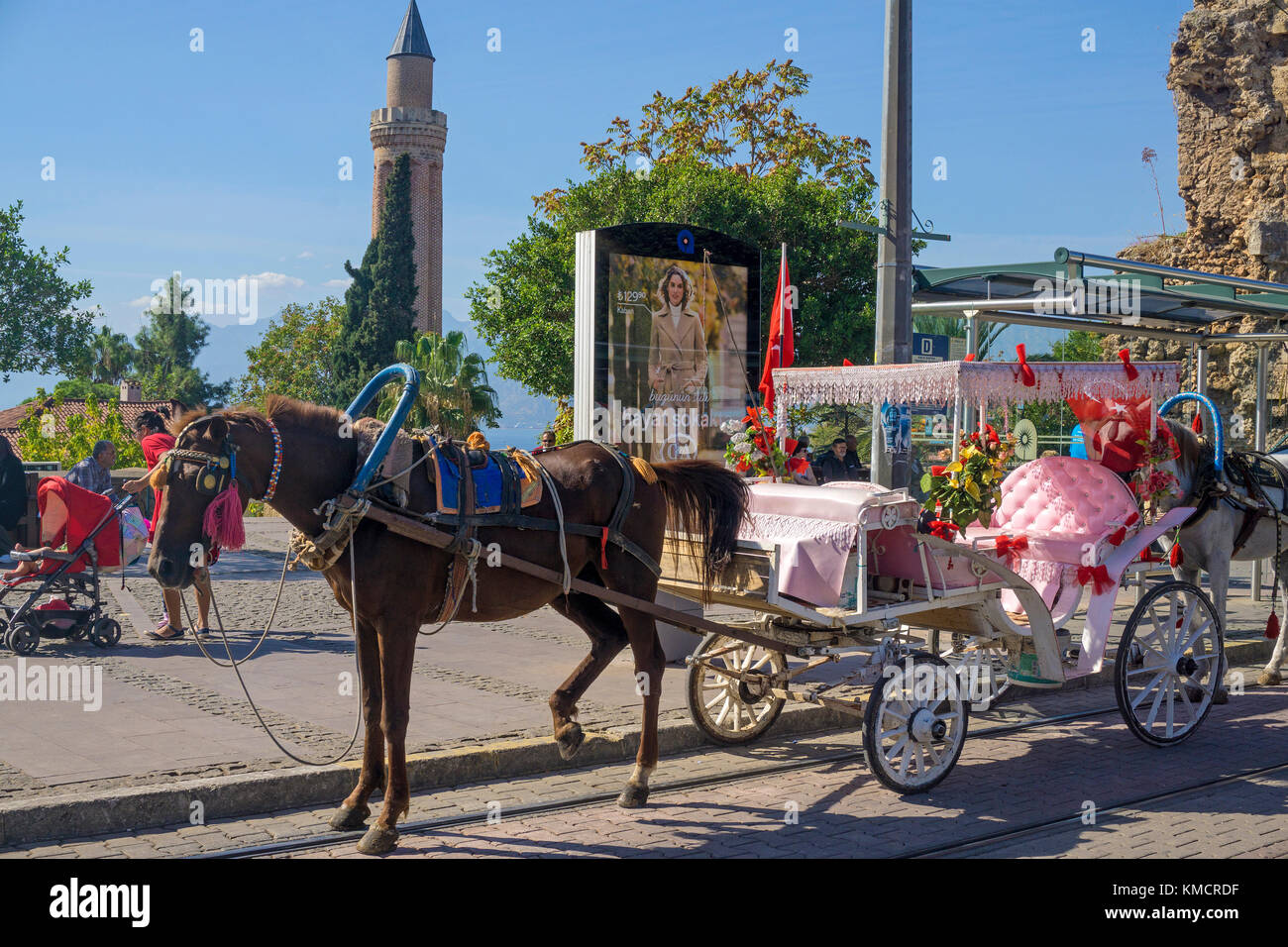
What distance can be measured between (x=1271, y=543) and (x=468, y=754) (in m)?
7.24

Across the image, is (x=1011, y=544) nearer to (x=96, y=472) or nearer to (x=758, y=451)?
(x=758, y=451)

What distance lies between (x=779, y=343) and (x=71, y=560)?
632cm

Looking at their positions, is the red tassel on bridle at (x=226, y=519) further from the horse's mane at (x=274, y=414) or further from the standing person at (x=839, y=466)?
the standing person at (x=839, y=466)

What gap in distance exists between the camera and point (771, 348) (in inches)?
360

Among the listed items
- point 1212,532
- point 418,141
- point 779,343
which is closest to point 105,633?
point 779,343

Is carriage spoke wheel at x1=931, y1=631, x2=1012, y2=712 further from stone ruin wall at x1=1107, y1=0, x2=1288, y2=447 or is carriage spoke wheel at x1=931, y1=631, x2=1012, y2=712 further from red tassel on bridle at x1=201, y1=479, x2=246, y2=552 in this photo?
stone ruin wall at x1=1107, y1=0, x2=1288, y2=447

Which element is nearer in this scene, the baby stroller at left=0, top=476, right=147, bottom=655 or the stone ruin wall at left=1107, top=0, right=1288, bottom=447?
the baby stroller at left=0, top=476, right=147, bottom=655

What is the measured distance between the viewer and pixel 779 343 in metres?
9.34

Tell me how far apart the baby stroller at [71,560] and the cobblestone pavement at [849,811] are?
196 inches

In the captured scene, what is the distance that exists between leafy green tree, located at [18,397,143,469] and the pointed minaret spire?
62.8 meters

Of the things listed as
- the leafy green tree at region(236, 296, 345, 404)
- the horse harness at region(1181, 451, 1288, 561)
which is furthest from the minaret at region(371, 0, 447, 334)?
the horse harness at region(1181, 451, 1288, 561)

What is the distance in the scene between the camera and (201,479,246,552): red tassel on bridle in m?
5.22

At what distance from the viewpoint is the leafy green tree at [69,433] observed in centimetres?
2083

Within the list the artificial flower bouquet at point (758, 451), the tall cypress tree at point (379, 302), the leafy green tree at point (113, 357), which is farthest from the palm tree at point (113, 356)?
the artificial flower bouquet at point (758, 451)
